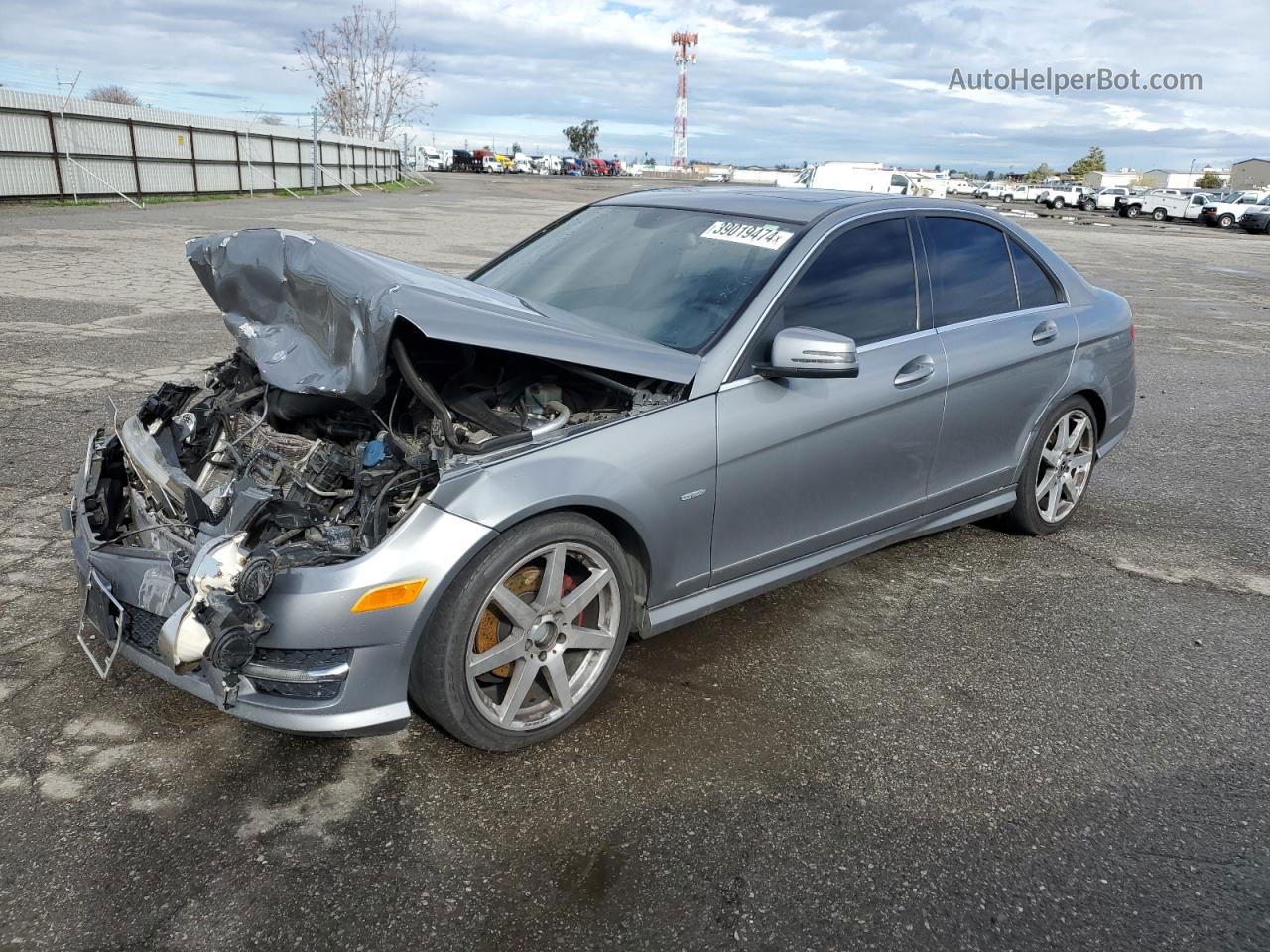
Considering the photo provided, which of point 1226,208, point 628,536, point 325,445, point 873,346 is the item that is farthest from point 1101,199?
point 325,445

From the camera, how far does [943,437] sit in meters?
4.15

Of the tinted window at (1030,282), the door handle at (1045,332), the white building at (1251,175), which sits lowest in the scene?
the door handle at (1045,332)

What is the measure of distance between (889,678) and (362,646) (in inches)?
77.9

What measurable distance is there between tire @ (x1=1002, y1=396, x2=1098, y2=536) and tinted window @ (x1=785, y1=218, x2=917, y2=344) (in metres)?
1.17

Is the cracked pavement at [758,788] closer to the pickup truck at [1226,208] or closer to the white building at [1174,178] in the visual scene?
the pickup truck at [1226,208]

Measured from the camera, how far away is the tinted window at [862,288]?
146 inches

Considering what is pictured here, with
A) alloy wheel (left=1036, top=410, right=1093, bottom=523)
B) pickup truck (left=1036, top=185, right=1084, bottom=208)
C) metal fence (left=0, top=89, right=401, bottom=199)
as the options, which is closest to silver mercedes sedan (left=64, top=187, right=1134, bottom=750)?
alloy wheel (left=1036, top=410, right=1093, bottom=523)

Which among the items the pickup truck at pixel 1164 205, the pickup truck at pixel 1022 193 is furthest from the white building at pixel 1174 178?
the pickup truck at pixel 1164 205

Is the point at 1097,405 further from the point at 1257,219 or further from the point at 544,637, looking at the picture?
the point at 1257,219

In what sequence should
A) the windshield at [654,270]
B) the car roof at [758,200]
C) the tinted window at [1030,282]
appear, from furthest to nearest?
the tinted window at [1030,282] < the car roof at [758,200] < the windshield at [654,270]

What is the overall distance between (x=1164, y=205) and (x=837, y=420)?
58.1m

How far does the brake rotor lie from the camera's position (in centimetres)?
297

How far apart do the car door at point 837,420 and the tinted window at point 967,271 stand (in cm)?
15

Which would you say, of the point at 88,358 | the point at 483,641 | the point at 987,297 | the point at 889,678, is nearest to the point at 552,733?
the point at 483,641
